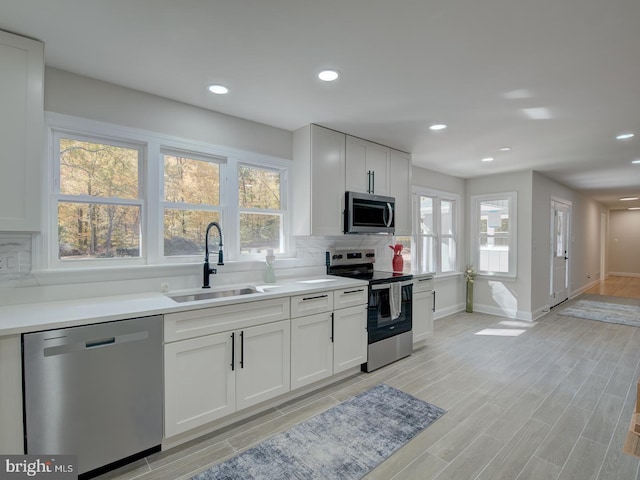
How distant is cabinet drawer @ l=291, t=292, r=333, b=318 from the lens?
2.65m

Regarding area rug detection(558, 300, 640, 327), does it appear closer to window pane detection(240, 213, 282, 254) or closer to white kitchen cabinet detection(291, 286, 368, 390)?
white kitchen cabinet detection(291, 286, 368, 390)

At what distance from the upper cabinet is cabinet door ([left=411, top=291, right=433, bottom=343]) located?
11.7 ft

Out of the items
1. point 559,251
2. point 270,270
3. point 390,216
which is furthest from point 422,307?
point 559,251

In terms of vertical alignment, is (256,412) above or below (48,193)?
below

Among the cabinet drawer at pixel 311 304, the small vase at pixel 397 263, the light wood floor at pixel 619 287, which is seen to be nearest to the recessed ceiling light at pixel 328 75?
the cabinet drawer at pixel 311 304

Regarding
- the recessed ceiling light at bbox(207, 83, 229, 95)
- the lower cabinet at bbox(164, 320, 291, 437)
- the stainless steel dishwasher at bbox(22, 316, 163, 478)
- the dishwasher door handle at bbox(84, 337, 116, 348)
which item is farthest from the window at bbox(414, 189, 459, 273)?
the dishwasher door handle at bbox(84, 337, 116, 348)

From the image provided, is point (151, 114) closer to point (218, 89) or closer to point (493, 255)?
point (218, 89)

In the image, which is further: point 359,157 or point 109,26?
point 359,157

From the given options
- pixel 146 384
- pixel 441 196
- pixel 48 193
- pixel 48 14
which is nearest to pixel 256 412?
pixel 146 384

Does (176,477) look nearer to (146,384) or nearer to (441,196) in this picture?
(146,384)

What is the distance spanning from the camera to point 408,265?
4949mm

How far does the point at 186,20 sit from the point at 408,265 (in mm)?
4187

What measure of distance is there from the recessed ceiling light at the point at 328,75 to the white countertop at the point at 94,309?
1.65 meters

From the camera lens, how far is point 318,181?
3244 millimetres
